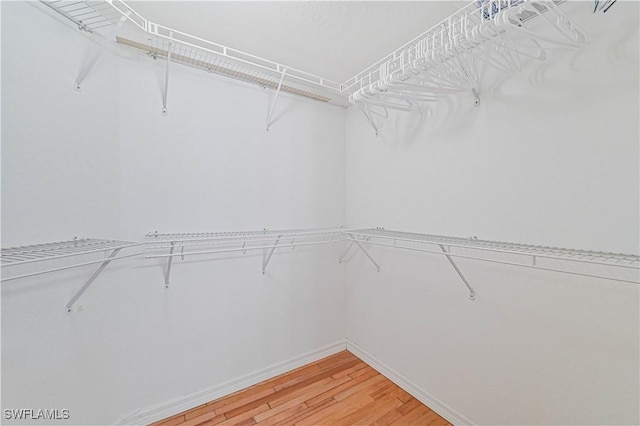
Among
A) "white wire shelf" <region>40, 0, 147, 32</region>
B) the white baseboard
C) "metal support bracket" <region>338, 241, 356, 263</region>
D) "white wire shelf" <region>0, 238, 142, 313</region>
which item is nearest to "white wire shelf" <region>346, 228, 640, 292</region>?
"metal support bracket" <region>338, 241, 356, 263</region>

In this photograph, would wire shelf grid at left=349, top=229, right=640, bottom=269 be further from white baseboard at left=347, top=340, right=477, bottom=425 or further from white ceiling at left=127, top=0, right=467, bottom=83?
white ceiling at left=127, top=0, right=467, bottom=83

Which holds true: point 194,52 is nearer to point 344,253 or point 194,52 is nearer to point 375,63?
point 375,63

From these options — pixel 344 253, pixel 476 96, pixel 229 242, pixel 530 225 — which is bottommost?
pixel 344 253

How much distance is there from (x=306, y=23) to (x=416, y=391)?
243cm

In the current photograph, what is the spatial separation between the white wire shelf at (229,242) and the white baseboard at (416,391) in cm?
103

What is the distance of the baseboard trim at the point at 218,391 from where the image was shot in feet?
5.14

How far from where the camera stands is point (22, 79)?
1121mm

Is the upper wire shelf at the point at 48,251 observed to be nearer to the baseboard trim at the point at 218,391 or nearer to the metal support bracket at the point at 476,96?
the baseboard trim at the point at 218,391

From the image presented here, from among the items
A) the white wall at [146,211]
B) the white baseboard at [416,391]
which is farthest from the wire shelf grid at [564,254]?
the white wall at [146,211]

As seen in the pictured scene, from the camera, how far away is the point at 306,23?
4.58 feet

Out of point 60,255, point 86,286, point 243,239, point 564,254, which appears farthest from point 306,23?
point 86,286

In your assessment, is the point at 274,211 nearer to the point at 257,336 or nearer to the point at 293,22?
the point at 257,336

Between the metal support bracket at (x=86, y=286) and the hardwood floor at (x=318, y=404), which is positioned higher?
the metal support bracket at (x=86, y=286)

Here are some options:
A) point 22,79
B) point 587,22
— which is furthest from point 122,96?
point 587,22
